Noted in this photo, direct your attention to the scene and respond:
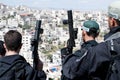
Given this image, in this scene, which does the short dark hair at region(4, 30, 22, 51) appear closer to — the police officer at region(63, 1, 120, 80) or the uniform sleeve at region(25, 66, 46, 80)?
the uniform sleeve at region(25, 66, 46, 80)

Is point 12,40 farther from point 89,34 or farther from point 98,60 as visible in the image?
point 98,60

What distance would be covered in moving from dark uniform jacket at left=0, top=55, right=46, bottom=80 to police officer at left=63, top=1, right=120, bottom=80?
1.70 ft

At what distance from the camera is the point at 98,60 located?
11.1 feet

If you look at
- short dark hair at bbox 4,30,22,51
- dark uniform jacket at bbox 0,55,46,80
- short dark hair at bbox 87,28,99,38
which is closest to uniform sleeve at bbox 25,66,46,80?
dark uniform jacket at bbox 0,55,46,80

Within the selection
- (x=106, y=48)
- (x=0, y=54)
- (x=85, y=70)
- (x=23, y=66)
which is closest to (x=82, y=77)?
(x=85, y=70)

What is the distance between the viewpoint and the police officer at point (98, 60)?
338cm

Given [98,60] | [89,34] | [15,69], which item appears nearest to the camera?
[98,60]

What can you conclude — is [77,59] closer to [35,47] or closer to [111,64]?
[111,64]

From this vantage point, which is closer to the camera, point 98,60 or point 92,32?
point 98,60

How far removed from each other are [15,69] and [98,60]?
2.77ft

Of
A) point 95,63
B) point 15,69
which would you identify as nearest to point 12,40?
point 15,69

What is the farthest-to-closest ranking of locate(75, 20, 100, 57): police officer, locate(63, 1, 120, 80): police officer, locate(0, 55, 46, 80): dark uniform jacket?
locate(75, 20, 100, 57): police officer, locate(0, 55, 46, 80): dark uniform jacket, locate(63, 1, 120, 80): police officer

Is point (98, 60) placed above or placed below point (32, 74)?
above

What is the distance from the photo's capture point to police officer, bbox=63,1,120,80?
338 cm
